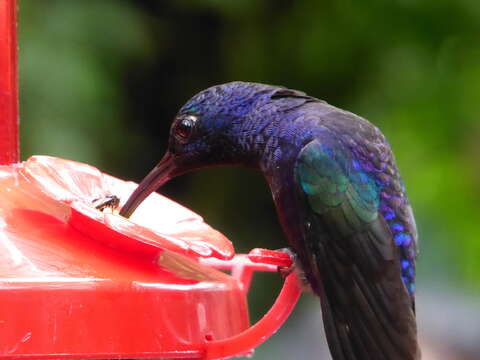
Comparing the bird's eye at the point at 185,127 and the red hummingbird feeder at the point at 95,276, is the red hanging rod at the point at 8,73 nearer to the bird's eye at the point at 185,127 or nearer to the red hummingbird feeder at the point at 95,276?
the red hummingbird feeder at the point at 95,276

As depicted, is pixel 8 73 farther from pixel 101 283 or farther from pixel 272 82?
pixel 272 82

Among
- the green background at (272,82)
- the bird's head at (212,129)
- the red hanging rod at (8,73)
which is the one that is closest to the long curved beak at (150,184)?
the bird's head at (212,129)

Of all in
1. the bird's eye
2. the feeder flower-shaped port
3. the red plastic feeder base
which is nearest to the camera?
the red plastic feeder base

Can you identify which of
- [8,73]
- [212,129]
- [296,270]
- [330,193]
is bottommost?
[296,270]

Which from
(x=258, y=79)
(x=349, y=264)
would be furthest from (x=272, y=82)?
(x=349, y=264)

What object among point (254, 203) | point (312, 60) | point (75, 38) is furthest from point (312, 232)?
point (254, 203)

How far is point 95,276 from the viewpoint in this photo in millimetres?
2070

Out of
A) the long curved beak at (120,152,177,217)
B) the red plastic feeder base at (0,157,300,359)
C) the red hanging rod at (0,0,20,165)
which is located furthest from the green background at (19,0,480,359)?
the red plastic feeder base at (0,157,300,359)

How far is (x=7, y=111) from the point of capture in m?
2.50

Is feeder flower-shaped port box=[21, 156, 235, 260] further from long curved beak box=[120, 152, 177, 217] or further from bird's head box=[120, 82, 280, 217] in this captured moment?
bird's head box=[120, 82, 280, 217]

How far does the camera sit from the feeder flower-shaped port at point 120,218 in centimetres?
218

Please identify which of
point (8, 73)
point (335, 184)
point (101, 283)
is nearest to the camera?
point (101, 283)

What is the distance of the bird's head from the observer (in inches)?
126

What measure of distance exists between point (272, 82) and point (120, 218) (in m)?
4.04
